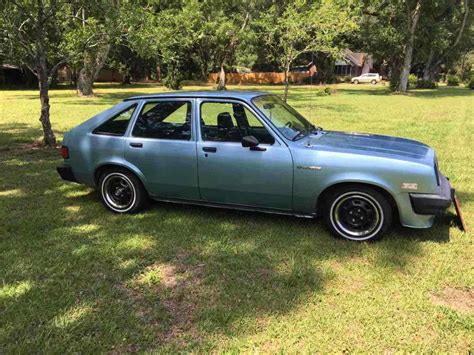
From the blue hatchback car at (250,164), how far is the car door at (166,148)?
1cm

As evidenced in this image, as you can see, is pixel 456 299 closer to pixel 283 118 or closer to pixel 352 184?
pixel 352 184

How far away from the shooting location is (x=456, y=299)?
3697 mm

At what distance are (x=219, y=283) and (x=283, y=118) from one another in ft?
7.48

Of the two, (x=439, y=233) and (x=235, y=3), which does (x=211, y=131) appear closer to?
(x=439, y=233)

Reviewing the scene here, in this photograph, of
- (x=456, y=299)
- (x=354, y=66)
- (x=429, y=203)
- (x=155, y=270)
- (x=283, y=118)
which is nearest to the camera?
(x=456, y=299)

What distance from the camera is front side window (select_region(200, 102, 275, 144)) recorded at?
5102 mm

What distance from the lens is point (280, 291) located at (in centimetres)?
379

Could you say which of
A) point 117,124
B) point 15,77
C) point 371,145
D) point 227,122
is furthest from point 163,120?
point 15,77

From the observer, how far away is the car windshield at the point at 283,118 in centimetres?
506

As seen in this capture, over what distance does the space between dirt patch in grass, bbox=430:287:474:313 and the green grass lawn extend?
1cm

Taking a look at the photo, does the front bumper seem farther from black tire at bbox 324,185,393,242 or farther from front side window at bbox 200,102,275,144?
front side window at bbox 200,102,275,144

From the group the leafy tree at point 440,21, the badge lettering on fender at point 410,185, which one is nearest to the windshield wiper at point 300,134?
the badge lettering on fender at point 410,185

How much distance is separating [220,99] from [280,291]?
2409mm

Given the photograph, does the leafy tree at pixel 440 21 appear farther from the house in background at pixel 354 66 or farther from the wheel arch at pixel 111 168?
the house in background at pixel 354 66
